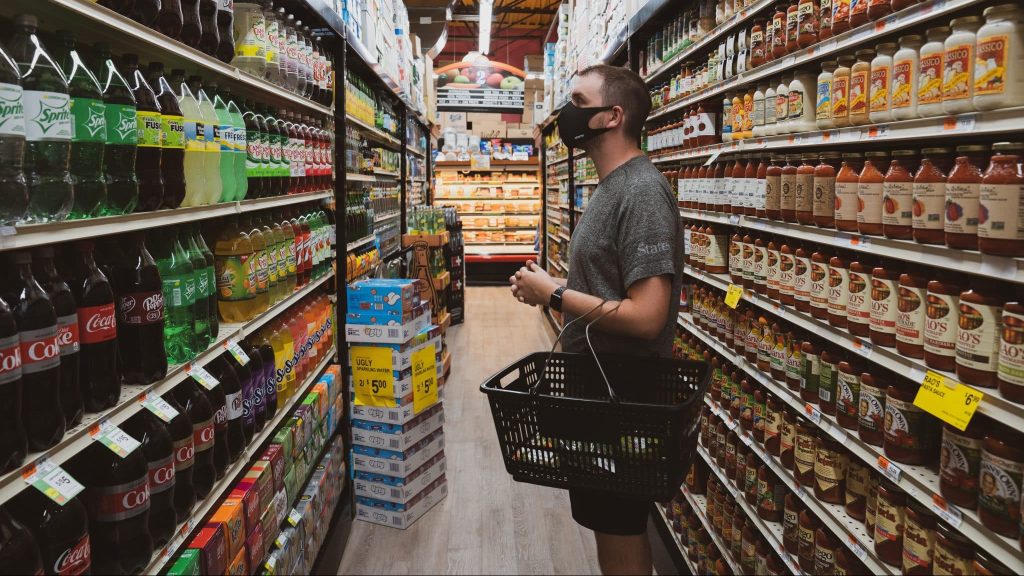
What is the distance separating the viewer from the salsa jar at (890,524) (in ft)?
5.98

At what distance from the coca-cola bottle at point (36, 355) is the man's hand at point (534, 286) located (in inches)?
44.2

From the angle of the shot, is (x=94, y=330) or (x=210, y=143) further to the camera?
(x=210, y=143)

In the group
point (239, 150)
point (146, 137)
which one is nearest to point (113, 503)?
point (146, 137)

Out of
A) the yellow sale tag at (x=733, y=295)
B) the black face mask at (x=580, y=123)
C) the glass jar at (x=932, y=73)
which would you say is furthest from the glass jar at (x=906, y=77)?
the yellow sale tag at (x=733, y=295)

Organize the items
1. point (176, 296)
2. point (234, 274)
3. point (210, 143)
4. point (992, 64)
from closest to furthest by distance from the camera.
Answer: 1. point (992, 64)
2. point (176, 296)
3. point (210, 143)
4. point (234, 274)

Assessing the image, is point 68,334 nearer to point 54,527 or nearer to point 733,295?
point 54,527

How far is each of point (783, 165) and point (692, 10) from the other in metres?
1.42

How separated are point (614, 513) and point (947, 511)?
2.72ft

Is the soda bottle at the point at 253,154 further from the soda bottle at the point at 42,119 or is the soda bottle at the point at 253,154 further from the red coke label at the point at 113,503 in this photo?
the red coke label at the point at 113,503

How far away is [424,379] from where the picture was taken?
389cm

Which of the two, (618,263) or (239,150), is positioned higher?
(239,150)

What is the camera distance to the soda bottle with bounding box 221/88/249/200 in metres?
2.34

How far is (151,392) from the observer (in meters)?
1.72

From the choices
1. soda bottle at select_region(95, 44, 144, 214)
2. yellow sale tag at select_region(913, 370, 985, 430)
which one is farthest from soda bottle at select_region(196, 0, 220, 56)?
yellow sale tag at select_region(913, 370, 985, 430)
